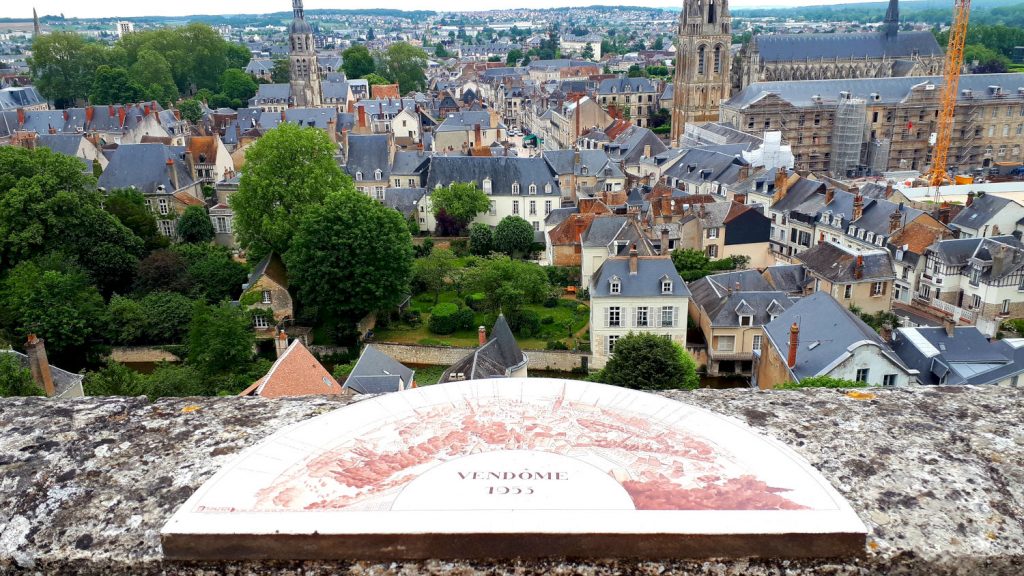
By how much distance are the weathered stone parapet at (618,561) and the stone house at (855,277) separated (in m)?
30.3

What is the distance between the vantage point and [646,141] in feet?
209

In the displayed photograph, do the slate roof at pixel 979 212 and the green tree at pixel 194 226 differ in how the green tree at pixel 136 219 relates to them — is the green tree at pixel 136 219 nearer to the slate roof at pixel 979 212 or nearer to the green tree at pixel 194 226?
the green tree at pixel 194 226

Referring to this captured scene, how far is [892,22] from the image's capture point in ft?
331

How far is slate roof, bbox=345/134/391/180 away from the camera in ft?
178

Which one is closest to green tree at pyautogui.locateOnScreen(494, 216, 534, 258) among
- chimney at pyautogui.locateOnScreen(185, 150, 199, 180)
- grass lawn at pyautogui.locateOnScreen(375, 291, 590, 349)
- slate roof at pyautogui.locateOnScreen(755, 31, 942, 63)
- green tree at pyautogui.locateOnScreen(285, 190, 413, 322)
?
grass lawn at pyautogui.locateOnScreen(375, 291, 590, 349)

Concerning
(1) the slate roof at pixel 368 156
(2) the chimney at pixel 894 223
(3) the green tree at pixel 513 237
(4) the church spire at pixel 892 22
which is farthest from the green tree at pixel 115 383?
(4) the church spire at pixel 892 22

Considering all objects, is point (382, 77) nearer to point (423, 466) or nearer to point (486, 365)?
point (486, 365)

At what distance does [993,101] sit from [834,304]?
205 ft

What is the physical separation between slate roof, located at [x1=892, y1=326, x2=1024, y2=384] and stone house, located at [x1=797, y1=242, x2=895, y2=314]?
776cm

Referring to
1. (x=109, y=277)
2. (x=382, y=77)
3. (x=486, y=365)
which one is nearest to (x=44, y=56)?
(x=382, y=77)

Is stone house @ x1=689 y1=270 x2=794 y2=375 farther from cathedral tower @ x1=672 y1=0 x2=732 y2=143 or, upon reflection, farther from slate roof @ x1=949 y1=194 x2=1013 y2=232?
cathedral tower @ x1=672 y1=0 x2=732 y2=143

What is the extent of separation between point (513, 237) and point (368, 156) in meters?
14.7

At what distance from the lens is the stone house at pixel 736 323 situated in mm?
32062

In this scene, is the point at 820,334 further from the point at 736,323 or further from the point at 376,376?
the point at 376,376
